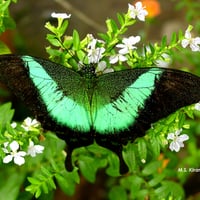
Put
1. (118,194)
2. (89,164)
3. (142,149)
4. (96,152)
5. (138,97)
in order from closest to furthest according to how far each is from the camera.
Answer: (138,97) < (142,149) < (96,152) < (89,164) < (118,194)

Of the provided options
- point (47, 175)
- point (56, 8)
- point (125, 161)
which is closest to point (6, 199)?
point (47, 175)

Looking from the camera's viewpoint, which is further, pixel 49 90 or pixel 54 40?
pixel 54 40

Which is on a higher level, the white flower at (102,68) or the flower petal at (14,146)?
the white flower at (102,68)

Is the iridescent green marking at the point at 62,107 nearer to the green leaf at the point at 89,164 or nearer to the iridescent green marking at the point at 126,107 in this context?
the iridescent green marking at the point at 126,107

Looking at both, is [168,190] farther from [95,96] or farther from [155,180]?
[95,96]

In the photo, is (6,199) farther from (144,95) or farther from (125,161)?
(144,95)

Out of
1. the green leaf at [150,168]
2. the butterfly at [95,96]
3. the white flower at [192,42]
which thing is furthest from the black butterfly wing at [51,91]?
the green leaf at [150,168]

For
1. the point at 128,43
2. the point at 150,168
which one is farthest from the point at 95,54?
the point at 150,168
